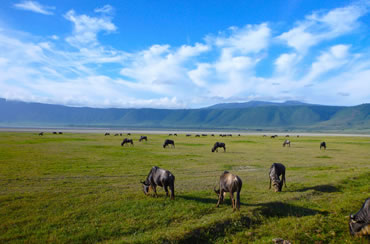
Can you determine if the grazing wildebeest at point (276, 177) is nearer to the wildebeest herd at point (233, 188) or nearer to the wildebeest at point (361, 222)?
the wildebeest herd at point (233, 188)

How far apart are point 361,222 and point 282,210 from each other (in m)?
3.56

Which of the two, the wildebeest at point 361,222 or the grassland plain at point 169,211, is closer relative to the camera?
the wildebeest at point 361,222

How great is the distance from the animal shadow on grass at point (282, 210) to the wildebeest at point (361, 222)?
7.97 ft

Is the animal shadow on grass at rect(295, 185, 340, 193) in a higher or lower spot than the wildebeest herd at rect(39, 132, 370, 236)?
lower

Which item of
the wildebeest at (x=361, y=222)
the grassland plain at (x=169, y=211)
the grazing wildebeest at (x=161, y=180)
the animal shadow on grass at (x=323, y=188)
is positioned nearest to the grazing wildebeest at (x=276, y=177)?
the grassland plain at (x=169, y=211)

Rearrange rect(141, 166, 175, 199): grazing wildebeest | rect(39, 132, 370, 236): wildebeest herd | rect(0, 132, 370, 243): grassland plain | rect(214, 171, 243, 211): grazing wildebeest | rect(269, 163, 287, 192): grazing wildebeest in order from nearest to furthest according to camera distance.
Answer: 1. rect(39, 132, 370, 236): wildebeest herd
2. rect(0, 132, 370, 243): grassland plain
3. rect(214, 171, 243, 211): grazing wildebeest
4. rect(141, 166, 175, 199): grazing wildebeest
5. rect(269, 163, 287, 192): grazing wildebeest

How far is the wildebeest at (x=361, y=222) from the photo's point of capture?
30.3ft

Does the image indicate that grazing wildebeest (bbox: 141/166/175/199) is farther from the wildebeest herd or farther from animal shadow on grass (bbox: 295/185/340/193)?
animal shadow on grass (bbox: 295/185/340/193)

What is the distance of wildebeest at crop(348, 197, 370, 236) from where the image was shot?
363 inches

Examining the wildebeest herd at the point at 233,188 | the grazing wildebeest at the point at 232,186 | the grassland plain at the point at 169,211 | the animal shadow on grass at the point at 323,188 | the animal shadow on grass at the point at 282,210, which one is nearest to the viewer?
the wildebeest herd at the point at 233,188

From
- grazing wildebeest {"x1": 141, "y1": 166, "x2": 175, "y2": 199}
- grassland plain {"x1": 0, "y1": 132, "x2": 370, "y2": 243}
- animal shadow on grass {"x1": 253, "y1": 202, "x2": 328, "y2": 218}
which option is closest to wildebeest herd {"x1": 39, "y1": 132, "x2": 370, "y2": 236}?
grazing wildebeest {"x1": 141, "y1": 166, "x2": 175, "y2": 199}

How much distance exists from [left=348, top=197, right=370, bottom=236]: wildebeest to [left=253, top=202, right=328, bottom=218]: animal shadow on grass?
243 centimetres

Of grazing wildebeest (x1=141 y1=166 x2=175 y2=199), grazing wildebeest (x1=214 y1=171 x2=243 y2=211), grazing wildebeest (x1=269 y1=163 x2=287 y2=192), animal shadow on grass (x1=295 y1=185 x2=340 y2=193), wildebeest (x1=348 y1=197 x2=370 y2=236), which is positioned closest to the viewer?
wildebeest (x1=348 y1=197 x2=370 y2=236)

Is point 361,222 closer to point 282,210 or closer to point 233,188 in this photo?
point 282,210
